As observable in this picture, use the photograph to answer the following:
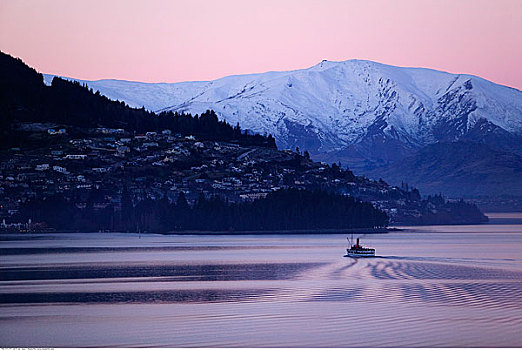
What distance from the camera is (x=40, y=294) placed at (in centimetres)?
6744

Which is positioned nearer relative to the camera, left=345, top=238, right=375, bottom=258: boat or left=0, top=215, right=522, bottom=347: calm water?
left=0, top=215, right=522, bottom=347: calm water

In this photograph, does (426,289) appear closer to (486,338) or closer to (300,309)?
(300,309)

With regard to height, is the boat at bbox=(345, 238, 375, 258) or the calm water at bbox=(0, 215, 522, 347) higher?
the boat at bbox=(345, 238, 375, 258)

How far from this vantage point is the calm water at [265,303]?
45.8 m

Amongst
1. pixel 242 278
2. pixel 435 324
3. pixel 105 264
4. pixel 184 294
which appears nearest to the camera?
pixel 435 324

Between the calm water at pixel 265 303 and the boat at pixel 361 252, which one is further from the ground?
the boat at pixel 361 252

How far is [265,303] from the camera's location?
59.1 meters

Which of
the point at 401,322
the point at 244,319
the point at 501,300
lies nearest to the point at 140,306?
the point at 244,319

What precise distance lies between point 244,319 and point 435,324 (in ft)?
36.9

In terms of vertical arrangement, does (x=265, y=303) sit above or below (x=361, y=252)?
below

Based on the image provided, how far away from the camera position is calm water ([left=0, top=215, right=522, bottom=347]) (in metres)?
45.8

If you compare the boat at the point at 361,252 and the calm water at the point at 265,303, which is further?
the boat at the point at 361,252

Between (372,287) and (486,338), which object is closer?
(486,338)

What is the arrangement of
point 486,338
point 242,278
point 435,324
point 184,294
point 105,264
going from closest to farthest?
point 486,338 < point 435,324 < point 184,294 < point 242,278 < point 105,264
